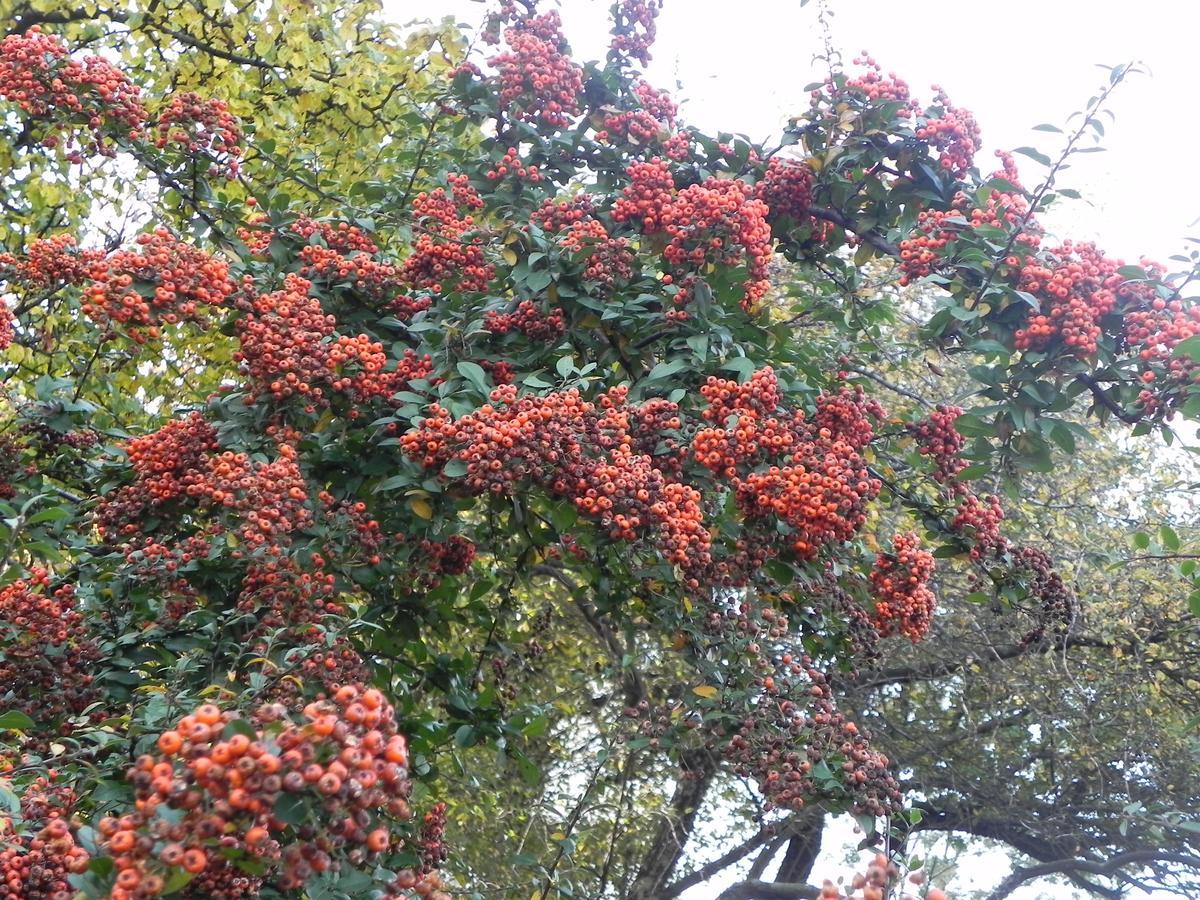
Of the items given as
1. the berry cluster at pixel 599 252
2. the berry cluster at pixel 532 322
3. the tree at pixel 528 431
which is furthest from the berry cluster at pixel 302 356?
the berry cluster at pixel 599 252

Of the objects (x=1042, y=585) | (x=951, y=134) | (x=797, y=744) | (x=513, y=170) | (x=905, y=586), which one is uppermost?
(x=951, y=134)

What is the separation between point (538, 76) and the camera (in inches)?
176

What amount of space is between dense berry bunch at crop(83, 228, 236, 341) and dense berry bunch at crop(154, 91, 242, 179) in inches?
38.4

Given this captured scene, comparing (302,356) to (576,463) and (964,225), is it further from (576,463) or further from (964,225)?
(964,225)

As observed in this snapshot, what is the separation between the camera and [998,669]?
820 cm

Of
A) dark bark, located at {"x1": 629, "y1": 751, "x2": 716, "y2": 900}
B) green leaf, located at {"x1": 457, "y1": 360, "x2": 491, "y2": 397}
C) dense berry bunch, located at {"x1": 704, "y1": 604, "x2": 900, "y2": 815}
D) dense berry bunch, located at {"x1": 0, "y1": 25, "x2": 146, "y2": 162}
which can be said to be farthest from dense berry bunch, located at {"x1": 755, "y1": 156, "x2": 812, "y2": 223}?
dark bark, located at {"x1": 629, "y1": 751, "x2": 716, "y2": 900}

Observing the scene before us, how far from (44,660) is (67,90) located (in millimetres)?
2315

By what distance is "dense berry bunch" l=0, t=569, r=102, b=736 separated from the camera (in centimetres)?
301

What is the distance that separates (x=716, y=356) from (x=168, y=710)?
216cm

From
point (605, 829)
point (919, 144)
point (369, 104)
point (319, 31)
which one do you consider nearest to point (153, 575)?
point (919, 144)

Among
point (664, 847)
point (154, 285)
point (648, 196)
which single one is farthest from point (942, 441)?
point (664, 847)

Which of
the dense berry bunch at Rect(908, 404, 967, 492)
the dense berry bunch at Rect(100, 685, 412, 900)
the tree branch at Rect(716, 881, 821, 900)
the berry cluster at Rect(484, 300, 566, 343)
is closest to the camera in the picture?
the dense berry bunch at Rect(100, 685, 412, 900)

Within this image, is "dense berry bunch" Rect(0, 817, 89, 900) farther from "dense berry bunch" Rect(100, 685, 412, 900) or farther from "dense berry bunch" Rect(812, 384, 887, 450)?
"dense berry bunch" Rect(812, 384, 887, 450)

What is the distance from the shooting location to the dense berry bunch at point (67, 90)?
409 centimetres
